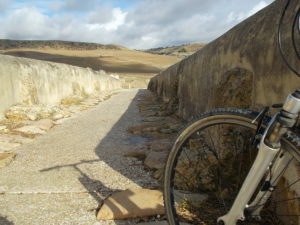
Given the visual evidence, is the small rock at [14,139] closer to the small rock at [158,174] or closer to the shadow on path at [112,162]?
the shadow on path at [112,162]

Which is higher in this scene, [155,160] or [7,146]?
[155,160]

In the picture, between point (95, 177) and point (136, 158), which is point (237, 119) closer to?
point (95, 177)

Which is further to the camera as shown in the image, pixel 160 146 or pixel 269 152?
pixel 160 146

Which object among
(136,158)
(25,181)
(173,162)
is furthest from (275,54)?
(25,181)

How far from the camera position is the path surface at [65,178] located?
1.96 meters

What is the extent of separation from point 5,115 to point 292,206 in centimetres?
468

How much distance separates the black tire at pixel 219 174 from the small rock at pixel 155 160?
39 centimetres

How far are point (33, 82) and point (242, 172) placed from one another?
17.1 feet

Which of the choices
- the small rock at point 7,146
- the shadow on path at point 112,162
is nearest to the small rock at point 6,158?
the small rock at point 7,146

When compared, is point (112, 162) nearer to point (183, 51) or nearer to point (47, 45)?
point (47, 45)

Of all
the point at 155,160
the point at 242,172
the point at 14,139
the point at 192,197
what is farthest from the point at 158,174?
the point at 14,139

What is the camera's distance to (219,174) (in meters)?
2.18

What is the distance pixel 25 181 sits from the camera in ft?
8.23

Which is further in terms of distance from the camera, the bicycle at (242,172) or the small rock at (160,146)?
the small rock at (160,146)
